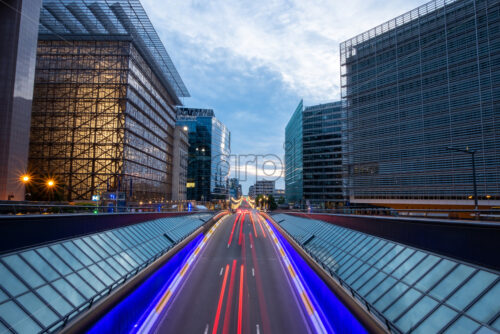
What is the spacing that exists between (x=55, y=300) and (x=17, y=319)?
157 cm

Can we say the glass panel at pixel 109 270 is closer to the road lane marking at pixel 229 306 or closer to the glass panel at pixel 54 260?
the glass panel at pixel 54 260

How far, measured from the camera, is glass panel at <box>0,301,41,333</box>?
24.1 feet

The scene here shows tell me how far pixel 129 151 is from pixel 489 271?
185 ft

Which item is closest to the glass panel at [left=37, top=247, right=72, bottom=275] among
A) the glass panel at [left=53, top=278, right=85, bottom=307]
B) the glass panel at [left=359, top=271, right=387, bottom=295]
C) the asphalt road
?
the glass panel at [left=53, top=278, right=85, bottom=307]

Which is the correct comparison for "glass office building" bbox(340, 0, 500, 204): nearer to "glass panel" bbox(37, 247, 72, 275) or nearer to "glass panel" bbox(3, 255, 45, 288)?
"glass panel" bbox(37, 247, 72, 275)

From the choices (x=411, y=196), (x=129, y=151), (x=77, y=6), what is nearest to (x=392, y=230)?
(x=411, y=196)

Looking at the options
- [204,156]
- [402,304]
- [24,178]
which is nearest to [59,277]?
[402,304]

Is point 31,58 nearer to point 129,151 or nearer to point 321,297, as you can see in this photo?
point 129,151

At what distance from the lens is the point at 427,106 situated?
50062 mm

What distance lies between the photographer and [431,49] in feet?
164

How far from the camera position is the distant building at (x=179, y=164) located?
272ft

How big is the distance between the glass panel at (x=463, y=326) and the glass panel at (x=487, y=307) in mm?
183

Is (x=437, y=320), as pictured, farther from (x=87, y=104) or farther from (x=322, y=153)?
(x=322, y=153)

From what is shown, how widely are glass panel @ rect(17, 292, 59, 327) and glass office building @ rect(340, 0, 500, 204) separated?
5462cm
